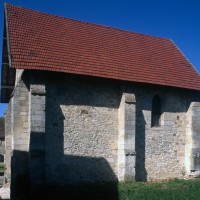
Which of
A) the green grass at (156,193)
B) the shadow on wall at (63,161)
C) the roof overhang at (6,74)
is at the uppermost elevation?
the roof overhang at (6,74)

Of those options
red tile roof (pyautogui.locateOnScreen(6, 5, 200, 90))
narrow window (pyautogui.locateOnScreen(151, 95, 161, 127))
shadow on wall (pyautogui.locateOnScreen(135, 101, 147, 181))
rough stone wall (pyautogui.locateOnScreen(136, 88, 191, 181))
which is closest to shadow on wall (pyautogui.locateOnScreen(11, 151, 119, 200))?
shadow on wall (pyautogui.locateOnScreen(135, 101, 147, 181))

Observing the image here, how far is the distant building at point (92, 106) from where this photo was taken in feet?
42.3

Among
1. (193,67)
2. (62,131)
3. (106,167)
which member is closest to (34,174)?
(62,131)

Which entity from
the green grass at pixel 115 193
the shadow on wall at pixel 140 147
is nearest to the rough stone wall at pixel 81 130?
the shadow on wall at pixel 140 147

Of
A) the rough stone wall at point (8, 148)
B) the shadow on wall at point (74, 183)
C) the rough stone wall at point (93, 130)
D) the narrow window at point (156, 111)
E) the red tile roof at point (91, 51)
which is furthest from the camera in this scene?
the rough stone wall at point (8, 148)

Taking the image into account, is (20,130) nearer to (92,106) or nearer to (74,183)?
(74,183)

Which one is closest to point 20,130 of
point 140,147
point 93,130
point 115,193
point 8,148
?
point 93,130

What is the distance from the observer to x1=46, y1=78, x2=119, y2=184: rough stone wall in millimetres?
13164

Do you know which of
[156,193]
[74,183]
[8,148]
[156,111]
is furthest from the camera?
A: [8,148]

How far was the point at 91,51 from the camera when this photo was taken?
15250mm

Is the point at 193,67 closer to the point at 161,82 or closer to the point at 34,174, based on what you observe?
the point at 161,82

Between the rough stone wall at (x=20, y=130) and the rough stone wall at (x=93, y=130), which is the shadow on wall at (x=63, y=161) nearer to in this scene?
the rough stone wall at (x=93, y=130)

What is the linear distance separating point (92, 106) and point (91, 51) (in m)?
2.86

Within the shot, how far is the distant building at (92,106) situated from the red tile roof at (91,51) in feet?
0.17
